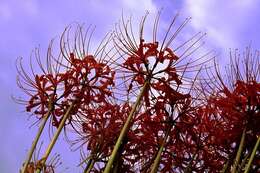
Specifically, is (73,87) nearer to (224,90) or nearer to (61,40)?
(61,40)

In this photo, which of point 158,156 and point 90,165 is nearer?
point 158,156

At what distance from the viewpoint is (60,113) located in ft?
22.6

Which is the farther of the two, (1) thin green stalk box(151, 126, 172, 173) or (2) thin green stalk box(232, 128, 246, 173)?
(1) thin green stalk box(151, 126, 172, 173)

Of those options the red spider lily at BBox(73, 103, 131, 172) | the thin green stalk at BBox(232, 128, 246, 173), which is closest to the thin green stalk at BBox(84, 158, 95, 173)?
the red spider lily at BBox(73, 103, 131, 172)

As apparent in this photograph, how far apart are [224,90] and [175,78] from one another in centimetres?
75

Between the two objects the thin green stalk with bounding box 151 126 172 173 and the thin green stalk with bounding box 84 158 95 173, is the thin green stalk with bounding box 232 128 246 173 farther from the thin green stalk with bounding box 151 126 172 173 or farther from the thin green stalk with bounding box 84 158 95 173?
the thin green stalk with bounding box 84 158 95 173

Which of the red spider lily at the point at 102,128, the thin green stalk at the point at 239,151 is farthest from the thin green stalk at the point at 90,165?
the thin green stalk at the point at 239,151

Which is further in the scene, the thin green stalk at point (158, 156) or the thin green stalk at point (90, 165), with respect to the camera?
the thin green stalk at point (90, 165)

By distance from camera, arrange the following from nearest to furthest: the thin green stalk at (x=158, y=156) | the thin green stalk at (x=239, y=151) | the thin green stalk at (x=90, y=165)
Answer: the thin green stalk at (x=239, y=151) < the thin green stalk at (x=158, y=156) < the thin green stalk at (x=90, y=165)

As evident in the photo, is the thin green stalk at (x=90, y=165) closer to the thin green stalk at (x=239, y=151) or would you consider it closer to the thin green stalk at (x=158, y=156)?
the thin green stalk at (x=158, y=156)

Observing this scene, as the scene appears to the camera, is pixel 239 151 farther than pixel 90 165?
No

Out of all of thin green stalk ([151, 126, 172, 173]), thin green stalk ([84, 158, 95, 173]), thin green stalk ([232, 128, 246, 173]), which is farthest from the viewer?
thin green stalk ([84, 158, 95, 173])

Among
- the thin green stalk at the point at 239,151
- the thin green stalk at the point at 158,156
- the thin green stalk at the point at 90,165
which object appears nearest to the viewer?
the thin green stalk at the point at 239,151

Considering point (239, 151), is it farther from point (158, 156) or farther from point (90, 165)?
point (90, 165)
